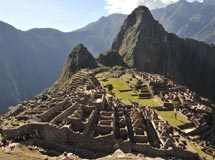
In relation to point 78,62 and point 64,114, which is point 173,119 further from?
point 78,62

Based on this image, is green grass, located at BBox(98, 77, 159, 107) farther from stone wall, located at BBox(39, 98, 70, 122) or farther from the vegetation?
stone wall, located at BBox(39, 98, 70, 122)

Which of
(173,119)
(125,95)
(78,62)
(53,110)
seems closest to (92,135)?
(53,110)

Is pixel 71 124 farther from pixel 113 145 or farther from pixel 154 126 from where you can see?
pixel 154 126

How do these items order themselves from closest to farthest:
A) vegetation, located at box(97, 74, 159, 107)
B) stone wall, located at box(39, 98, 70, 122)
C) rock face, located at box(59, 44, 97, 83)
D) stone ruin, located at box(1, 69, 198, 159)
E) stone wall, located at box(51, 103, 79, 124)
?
stone ruin, located at box(1, 69, 198, 159)
stone wall, located at box(51, 103, 79, 124)
stone wall, located at box(39, 98, 70, 122)
vegetation, located at box(97, 74, 159, 107)
rock face, located at box(59, 44, 97, 83)

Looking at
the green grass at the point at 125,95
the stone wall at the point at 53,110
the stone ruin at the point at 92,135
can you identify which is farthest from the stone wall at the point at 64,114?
the green grass at the point at 125,95

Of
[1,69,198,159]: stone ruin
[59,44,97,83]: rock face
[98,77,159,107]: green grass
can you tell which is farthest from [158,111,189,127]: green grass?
[59,44,97,83]: rock face

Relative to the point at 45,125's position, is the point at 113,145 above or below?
below

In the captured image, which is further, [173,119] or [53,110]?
[173,119]

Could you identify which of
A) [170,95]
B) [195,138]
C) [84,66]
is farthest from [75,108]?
[84,66]

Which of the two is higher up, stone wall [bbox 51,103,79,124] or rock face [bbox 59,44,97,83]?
rock face [bbox 59,44,97,83]
